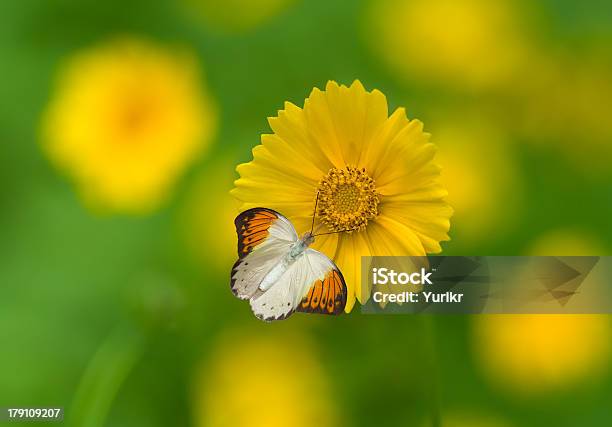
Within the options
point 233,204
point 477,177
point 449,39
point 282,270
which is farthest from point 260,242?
point 449,39

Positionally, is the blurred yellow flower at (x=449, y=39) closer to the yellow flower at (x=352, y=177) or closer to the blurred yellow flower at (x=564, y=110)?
the blurred yellow flower at (x=564, y=110)

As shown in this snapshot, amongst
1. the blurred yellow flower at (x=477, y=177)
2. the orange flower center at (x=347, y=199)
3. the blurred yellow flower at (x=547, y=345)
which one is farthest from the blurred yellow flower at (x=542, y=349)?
the orange flower center at (x=347, y=199)

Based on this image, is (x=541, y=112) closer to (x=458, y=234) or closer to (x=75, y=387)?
(x=458, y=234)

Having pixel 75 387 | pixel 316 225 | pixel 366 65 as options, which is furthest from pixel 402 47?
pixel 75 387

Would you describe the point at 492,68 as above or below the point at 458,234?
above

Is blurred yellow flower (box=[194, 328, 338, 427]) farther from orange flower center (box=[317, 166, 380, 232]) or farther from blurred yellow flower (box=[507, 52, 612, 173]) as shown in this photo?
blurred yellow flower (box=[507, 52, 612, 173])

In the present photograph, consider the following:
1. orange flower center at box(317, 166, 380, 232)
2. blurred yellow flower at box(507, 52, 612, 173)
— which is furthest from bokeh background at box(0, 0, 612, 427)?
orange flower center at box(317, 166, 380, 232)
